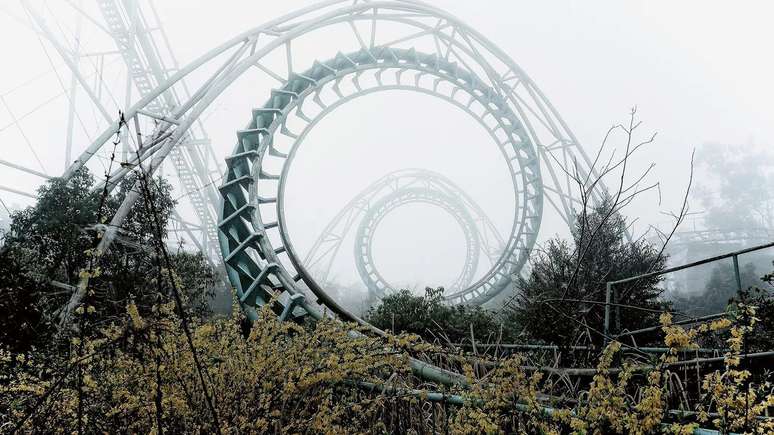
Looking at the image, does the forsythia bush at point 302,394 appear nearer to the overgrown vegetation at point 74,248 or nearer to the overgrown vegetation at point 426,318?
the overgrown vegetation at point 74,248

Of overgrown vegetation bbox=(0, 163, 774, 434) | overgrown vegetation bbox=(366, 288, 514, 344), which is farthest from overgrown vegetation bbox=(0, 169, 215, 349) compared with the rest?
overgrown vegetation bbox=(366, 288, 514, 344)

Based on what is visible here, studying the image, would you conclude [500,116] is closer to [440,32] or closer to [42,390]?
[440,32]

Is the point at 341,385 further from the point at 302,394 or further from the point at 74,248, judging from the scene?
the point at 74,248

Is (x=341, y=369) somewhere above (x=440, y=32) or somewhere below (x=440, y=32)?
below

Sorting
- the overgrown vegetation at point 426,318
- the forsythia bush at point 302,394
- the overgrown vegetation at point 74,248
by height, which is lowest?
the forsythia bush at point 302,394

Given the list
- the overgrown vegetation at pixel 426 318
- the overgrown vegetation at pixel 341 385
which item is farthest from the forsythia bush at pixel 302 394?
the overgrown vegetation at pixel 426 318

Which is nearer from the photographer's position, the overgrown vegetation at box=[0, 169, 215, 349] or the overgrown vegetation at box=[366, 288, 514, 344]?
the overgrown vegetation at box=[0, 169, 215, 349]

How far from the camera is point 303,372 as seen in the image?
9.23ft

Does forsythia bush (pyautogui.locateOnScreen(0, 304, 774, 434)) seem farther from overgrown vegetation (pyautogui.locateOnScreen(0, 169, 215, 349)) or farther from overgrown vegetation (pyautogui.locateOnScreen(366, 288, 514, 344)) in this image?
overgrown vegetation (pyautogui.locateOnScreen(366, 288, 514, 344))

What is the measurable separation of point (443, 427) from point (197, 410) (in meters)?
1.31

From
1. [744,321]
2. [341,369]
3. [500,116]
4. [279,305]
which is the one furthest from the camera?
[500,116]

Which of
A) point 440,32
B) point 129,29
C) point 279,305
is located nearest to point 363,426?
point 279,305

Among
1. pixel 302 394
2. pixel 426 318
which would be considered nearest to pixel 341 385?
pixel 302 394

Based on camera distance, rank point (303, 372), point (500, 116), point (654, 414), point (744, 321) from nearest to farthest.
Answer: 1. point (654, 414)
2. point (744, 321)
3. point (303, 372)
4. point (500, 116)
